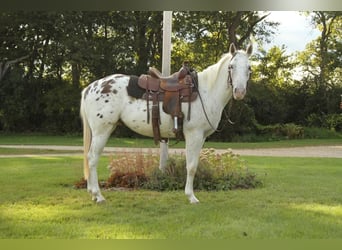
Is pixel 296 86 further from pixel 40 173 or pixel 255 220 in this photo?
pixel 255 220

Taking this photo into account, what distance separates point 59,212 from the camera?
12.2ft

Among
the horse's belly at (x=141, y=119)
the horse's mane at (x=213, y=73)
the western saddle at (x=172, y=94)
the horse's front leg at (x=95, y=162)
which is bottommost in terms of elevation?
the horse's front leg at (x=95, y=162)

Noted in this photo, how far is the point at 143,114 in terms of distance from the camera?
161 inches

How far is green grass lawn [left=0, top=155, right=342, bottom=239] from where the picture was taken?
3186 mm

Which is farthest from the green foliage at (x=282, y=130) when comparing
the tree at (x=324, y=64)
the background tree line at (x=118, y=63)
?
the tree at (x=324, y=64)

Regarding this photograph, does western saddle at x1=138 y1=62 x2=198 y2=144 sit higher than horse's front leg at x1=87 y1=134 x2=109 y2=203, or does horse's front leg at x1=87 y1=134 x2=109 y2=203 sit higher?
western saddle at x1=138 y1=62 x2=198 y2=144

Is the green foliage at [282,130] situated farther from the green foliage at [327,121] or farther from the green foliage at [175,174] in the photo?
the green foliage at [175,174]

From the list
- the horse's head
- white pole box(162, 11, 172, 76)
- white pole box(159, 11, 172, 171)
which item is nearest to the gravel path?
white pole box(159, 11, 172, 171)

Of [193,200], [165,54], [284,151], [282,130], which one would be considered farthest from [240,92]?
[282,130]

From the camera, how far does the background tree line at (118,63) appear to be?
9805 mm

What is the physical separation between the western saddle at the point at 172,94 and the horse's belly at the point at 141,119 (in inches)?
1.5

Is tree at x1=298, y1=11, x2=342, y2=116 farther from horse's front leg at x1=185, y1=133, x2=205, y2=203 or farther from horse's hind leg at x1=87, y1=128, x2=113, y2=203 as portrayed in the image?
horse's hind leg at x1=87, y1=128, x2=113, y2=203

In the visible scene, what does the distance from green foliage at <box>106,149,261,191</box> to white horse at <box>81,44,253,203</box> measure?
73 centimetres

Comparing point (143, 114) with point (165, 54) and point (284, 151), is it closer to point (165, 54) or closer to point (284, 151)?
point (165, 54)
